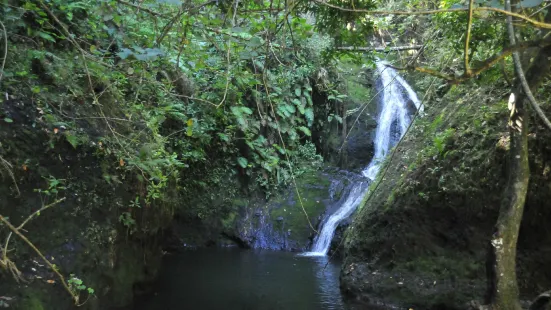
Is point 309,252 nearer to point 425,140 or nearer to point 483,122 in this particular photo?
point 425,140

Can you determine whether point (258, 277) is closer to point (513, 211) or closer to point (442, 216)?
point (442, 216)

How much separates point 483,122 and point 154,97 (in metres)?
5.73

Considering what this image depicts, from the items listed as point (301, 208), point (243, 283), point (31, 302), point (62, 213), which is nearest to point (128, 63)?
point (62, 213)

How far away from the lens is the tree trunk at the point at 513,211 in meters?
3.54

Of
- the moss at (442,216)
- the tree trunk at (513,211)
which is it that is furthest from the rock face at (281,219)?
the tree trunk at (513,211)

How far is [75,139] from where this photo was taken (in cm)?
483

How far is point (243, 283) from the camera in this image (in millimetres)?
7426

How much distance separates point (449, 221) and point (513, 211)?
6.66 ft

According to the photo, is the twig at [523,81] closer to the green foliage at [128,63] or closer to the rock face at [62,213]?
the green foliage at [128,63]

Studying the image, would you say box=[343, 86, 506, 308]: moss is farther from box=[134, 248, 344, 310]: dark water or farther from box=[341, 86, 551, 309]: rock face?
box=[134, 248, 344, 310]: dark water

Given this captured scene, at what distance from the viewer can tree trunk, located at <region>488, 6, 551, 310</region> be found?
11.6 feet

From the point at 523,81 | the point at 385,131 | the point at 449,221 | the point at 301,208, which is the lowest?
the point at 449,221

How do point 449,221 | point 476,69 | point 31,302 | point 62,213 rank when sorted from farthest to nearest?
point 449,221
point 62,213
point 31,302
point 476,69

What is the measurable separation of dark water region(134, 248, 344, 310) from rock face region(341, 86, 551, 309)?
820 millimetres
